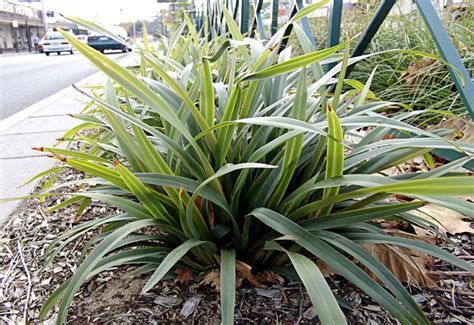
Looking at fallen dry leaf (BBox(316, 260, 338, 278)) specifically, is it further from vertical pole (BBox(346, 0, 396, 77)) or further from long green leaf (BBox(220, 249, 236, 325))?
vertical pole (BBox(346, 0, 396, 77))

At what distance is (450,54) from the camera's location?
46.7 inches

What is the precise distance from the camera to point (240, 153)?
0.96 meters

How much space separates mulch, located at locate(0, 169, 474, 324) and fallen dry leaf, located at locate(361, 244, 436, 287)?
0.06ft

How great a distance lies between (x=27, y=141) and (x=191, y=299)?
189 cm

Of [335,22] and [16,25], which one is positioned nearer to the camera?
[335,22]

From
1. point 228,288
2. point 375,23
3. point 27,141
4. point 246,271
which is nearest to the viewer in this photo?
point 228,288

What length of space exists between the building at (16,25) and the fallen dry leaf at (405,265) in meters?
31.4

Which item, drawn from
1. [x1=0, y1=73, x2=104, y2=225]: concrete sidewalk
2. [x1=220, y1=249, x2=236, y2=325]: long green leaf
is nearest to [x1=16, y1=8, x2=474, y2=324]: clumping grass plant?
[x1=220, y1=249, x2=236, y2=325]: long green leaf

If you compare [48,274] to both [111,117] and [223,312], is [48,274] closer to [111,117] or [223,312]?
[111,117]

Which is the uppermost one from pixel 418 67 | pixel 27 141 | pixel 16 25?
pixel 418 67

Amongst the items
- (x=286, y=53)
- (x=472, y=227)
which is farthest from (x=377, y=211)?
(x=286, y=53)

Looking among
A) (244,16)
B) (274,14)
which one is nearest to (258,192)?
(274,14)

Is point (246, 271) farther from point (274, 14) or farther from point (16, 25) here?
point (16, 25)

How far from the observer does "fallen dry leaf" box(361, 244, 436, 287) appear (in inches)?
33.5
